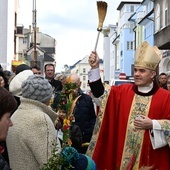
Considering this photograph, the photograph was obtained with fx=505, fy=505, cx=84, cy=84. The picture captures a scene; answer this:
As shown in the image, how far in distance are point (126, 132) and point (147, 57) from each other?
835 mm

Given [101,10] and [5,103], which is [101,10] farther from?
[5,103]

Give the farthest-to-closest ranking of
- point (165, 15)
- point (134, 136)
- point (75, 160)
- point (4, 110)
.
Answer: point (165, 15) → point (134, 136) → point (75, 160) → point (4, 110)

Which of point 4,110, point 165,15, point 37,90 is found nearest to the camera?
point 4,110

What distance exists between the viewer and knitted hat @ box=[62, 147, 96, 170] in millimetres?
3666

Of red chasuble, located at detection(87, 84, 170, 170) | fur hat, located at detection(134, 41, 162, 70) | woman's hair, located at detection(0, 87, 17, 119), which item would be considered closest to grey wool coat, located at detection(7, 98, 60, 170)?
woman's hair, located at detection(0, 87, 17, 119)

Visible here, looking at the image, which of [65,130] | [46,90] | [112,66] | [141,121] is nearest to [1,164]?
[46,90]

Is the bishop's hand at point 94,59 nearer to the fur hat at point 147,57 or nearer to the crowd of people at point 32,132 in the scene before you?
the fur hat at point 147,57

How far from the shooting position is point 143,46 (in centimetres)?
557

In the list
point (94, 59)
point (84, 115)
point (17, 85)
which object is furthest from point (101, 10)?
point (84, 115)

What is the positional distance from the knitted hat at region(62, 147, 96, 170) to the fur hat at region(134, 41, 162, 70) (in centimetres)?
186

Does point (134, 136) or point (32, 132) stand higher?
point (32, 132)

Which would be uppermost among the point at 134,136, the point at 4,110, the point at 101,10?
the point at 101,10

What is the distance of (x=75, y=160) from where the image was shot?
12.2 feet

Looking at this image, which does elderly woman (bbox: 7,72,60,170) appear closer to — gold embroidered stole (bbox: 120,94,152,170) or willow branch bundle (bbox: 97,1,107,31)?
willow branch bundle (bbox: 97,1,107,31)
